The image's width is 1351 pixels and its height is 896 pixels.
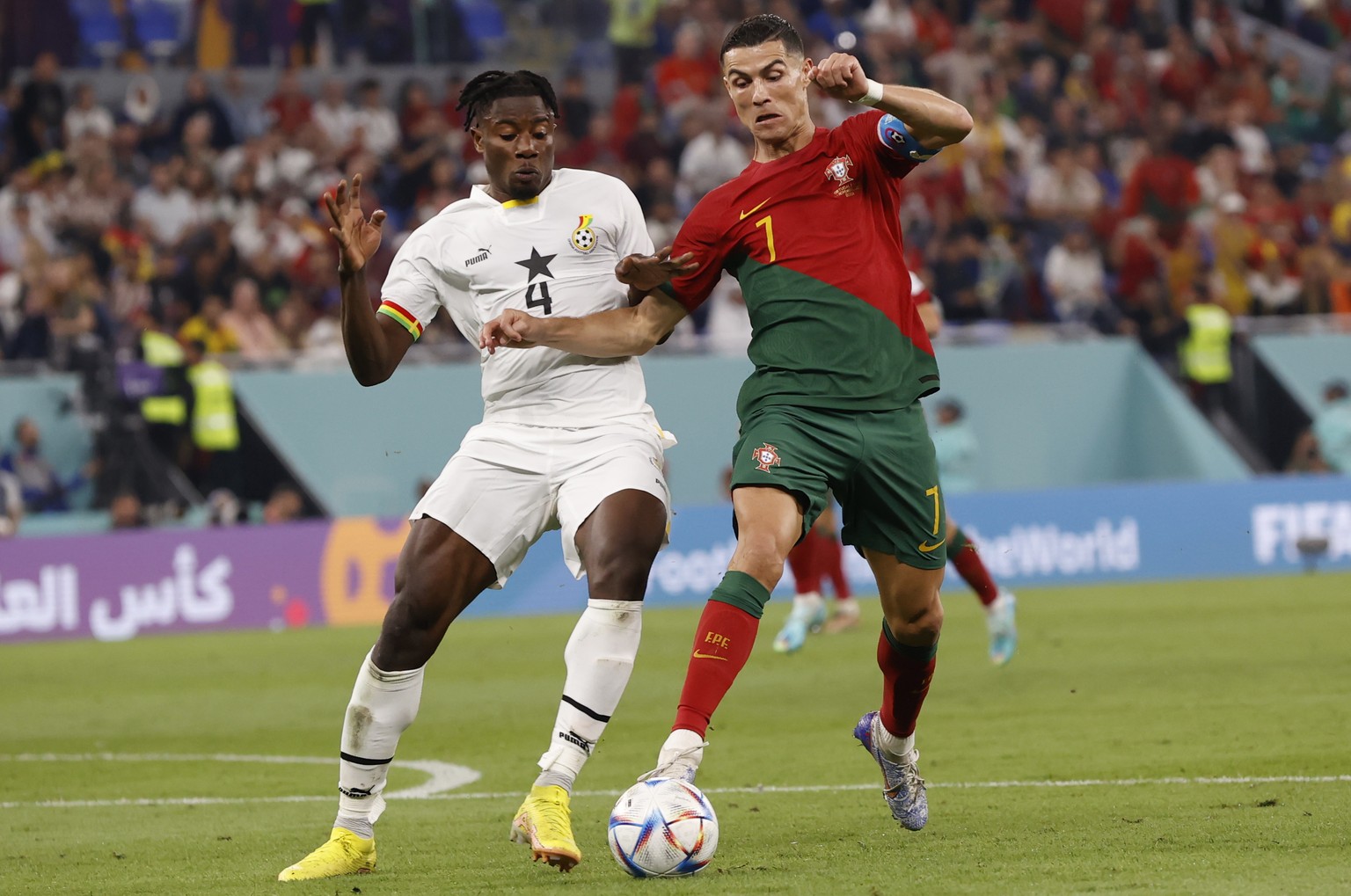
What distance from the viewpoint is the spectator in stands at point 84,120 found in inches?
813

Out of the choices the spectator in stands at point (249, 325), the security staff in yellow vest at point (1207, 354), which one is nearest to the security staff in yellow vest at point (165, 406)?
the spectator in stands at point (249, 325)

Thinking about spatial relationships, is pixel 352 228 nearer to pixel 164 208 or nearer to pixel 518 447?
pixel 518 447

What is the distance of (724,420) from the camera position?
63.0 feet

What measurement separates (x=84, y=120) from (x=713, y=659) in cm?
1712

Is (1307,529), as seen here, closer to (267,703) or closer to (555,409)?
(267,703)

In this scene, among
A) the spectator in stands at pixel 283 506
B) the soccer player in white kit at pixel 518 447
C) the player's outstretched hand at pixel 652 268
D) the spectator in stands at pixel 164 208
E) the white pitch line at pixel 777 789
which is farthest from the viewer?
the spectator in stands at pixel 164 208

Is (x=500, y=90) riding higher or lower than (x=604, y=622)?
higher

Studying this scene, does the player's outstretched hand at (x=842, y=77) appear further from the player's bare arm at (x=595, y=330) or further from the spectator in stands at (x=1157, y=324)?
the spectator in stands at (x=1157, y=324)

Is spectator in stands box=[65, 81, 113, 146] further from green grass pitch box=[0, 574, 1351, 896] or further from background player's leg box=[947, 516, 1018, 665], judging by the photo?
background player's leg box=[947, 516, 1018, 665]

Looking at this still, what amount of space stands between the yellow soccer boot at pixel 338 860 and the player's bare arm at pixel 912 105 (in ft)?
8.89

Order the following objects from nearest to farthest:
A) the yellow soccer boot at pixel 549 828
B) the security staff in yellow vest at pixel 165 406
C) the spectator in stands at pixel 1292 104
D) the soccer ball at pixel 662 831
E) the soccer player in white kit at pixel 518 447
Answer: the soccer ball at pixel 662 831 → the yellow soccer boot at pixel 549 828 → the soccer player in white kit at pixel 518 447 → the security staff in yellow vest at pixel 165 406 → the spectator in stands at pixel 1292 104

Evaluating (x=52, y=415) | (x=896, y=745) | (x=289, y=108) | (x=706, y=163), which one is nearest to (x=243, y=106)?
(x=289, y=108)

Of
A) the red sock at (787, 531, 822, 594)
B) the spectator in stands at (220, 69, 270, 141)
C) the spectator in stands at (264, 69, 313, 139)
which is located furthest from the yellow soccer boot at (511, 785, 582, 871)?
the spectator in stands at (220, 69, 270, 141)

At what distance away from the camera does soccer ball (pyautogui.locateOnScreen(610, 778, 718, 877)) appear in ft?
17.5
